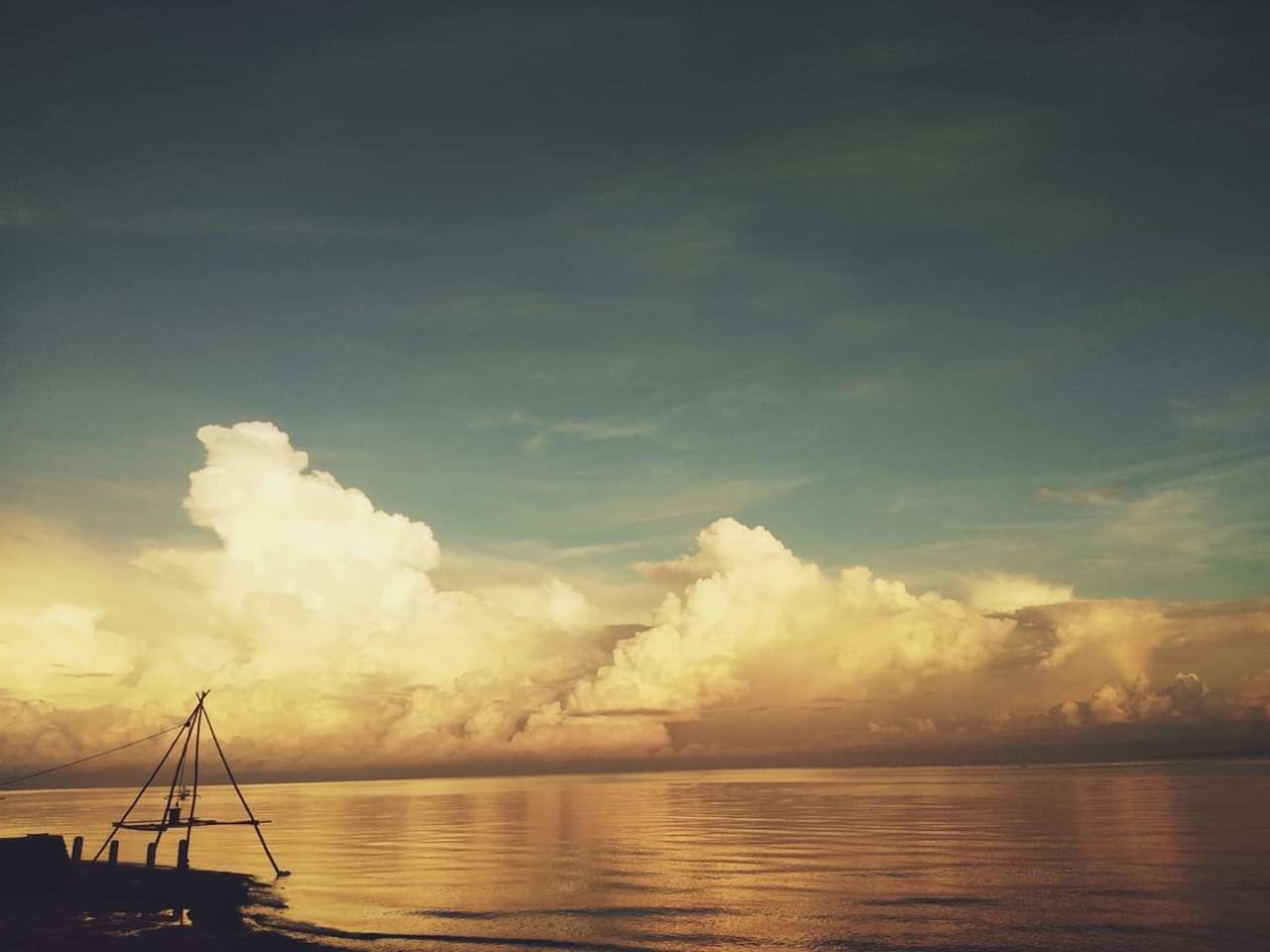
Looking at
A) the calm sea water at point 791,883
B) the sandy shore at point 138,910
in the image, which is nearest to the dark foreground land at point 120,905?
the sandy shore at point 138,910

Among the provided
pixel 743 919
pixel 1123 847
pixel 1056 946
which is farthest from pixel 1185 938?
pixel 1123 847

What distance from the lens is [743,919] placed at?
54.8 meters

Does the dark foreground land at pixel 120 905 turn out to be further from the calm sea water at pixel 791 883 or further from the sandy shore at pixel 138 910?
the calm sea water at pixel 791 883

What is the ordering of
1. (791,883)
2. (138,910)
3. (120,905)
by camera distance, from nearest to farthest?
(138,910)
(120,905)
(791,883)

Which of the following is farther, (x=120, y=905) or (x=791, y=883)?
(x=791, y=883)

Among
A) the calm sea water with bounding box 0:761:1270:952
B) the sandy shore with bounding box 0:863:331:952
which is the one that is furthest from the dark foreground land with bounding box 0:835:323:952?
the calm sea water with bounding box 0:761:1270:952

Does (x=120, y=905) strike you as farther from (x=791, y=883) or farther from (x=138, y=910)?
(x=791, y=883)

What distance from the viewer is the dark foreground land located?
47.5 meters

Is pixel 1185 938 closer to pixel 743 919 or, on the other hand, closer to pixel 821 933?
pixel 821 933

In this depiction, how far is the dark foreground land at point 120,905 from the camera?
47.5m

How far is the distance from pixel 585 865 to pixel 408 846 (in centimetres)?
3214

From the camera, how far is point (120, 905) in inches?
2287

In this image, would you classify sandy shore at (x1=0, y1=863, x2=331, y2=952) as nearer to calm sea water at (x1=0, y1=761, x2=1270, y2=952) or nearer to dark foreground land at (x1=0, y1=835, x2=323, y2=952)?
dark foreground land at (x1=0, y1=835, x2=323, y2=952)

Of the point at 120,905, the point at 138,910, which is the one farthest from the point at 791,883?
the point at 120,905
